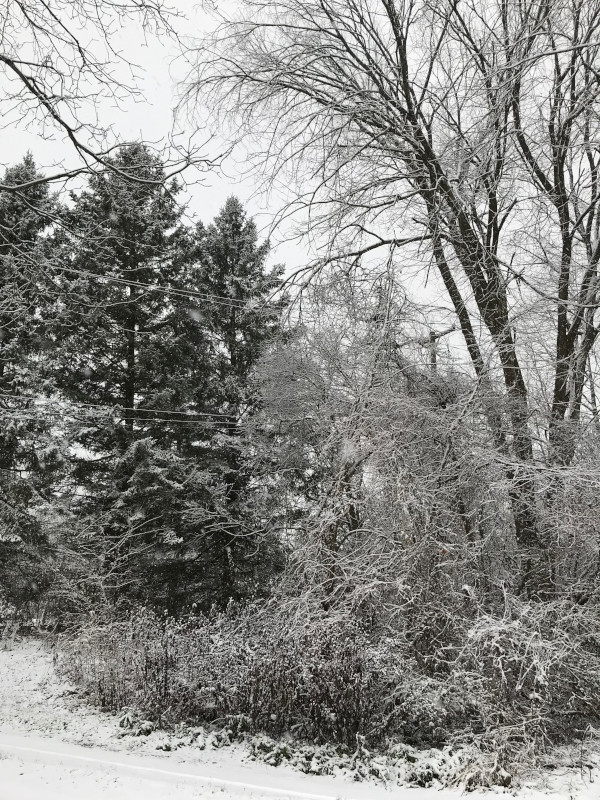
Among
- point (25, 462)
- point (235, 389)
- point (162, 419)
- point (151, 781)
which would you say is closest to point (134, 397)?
point (162, 419)

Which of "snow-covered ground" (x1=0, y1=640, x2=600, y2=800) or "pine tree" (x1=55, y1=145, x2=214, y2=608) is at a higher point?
"pine tree" (x1=55, y1=145, x2=214, y2=608)

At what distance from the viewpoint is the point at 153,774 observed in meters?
4.91

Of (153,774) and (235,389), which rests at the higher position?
(235,389)

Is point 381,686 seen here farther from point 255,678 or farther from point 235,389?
point 235,389

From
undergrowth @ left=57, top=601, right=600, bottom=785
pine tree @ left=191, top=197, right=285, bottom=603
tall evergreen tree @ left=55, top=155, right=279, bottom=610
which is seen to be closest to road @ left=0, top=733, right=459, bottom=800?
undergrowth @ left=57, top=601, right=600, bottom=785

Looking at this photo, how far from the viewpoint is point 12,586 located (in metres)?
14.5

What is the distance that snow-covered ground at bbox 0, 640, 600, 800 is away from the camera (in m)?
4.38

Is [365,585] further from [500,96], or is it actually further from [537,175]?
[537,175]

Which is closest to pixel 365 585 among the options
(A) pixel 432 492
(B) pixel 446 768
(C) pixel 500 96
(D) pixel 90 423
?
(A) pixel 432 492

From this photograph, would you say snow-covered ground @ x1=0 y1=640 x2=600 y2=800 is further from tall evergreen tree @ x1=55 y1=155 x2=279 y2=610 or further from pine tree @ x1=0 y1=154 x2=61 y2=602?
pine tree @ x1=0 y1=154 x2=61 y2=602

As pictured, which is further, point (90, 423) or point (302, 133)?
point (90, 423)

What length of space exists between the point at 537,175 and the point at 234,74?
3.62 m

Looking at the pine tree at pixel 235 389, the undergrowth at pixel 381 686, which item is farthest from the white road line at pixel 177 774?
the pine tree at pixel 235 389

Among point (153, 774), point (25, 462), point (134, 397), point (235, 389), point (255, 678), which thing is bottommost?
point (153, 774)
